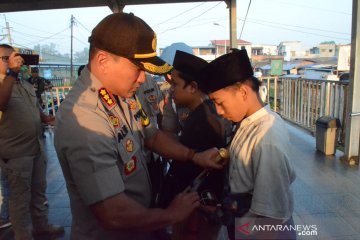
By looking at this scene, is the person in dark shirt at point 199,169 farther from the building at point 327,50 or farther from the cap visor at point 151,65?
the building at point 327,50

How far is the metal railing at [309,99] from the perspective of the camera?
19.7 ft

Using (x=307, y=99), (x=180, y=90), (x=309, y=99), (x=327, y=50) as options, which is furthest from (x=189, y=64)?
(x=327, y=50)

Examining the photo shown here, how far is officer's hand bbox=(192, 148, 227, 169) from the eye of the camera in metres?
1.72

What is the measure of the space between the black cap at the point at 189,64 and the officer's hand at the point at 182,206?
4.14 ft

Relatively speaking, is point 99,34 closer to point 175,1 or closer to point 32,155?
point 32,155

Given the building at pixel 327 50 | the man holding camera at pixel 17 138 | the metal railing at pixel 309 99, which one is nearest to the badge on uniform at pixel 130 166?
the man holding camera at pixel 17 138

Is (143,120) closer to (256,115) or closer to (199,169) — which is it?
(199,169)

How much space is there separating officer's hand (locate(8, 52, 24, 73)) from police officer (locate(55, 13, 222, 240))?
5.37 feet

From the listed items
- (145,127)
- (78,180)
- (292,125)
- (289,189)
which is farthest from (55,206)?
(292,125)

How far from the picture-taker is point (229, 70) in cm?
149

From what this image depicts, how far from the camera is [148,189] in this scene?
1590 millimetres

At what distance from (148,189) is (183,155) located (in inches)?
16.3

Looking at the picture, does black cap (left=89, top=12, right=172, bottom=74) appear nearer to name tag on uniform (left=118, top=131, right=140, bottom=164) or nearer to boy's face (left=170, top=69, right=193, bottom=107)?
name tag on uniform (left=118, top=131, right=140, bottom=164)

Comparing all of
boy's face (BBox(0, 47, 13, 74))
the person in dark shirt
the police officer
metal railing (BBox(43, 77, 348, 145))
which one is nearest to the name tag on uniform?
the police officer
